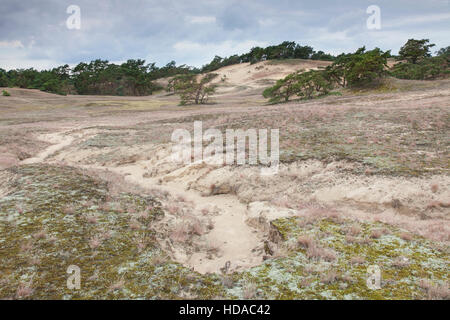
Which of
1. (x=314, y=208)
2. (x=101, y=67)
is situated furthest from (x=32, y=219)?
(x=101, y=67)

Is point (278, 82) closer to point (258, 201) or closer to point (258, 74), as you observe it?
point (258, 201)

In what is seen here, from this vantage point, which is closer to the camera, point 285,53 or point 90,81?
point 90,81

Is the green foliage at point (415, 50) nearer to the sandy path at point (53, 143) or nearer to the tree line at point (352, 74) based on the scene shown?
the tree line at point (352, 74)

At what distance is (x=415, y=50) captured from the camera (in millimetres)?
88250

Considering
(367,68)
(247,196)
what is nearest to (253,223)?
(247,196)

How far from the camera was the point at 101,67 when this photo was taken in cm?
13962

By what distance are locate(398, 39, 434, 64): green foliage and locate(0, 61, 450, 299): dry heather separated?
86850mm

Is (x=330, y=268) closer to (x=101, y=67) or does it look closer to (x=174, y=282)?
(x=174, y=282)

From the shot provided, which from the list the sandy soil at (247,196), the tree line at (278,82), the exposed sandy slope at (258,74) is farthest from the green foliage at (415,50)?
the sandy soil at (247,196)

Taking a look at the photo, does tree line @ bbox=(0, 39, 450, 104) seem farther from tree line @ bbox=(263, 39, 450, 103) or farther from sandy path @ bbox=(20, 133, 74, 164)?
sandy path @ bbox=(20, 133, 74, 164)

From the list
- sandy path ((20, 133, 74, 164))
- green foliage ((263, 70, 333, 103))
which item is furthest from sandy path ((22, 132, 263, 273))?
green foliage ((263, 70, 333, 103))

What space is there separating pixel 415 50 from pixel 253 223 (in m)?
108

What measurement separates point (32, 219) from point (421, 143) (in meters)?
20.6

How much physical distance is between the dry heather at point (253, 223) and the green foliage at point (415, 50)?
285ft
